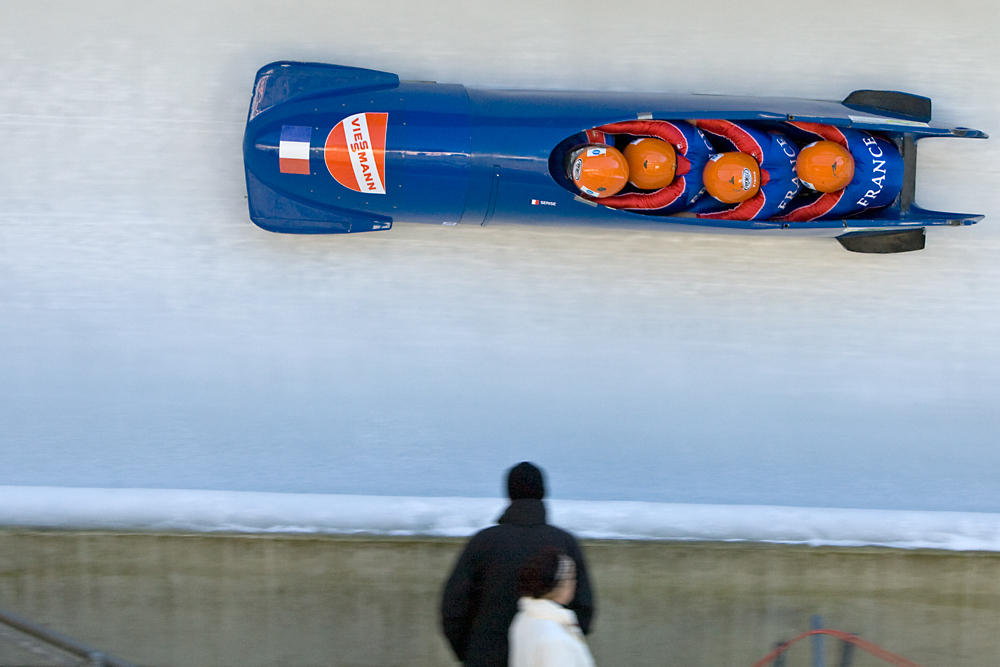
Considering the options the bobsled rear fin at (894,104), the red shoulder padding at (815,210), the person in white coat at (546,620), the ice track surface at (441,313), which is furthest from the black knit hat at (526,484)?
the bobsled rear fin at (894,104)

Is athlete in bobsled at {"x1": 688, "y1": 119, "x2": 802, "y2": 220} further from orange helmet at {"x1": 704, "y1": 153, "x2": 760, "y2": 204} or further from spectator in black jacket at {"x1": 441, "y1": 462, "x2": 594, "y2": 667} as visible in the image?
spectator in black jacket at {"x1": 441, "y1": 462, "x2": 594, "y2": 667}

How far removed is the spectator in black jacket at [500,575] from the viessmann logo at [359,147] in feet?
5.03

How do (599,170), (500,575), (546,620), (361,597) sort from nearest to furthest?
(546,620)
(500,575)
(361,597)
(599,170)

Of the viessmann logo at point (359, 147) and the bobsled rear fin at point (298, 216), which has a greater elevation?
the viessmann logo at point (359, 147)

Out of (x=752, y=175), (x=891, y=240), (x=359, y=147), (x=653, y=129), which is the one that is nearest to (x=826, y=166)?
(x=752, y=175)

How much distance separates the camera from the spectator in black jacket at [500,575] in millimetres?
1927

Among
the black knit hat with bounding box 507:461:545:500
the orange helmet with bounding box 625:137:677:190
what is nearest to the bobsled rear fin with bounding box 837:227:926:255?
the orange helmet with bounding box 625:137:677:190

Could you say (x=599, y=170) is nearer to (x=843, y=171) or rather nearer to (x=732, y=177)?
(x=732, y=177)

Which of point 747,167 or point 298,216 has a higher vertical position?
point 747,167

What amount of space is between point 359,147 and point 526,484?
1641 millimetres

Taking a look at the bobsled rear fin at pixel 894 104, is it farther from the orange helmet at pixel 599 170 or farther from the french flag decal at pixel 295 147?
the french flag decal at pixel 295 147

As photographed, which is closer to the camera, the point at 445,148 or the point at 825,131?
the point at 445,148

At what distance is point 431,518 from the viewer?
2.90 m

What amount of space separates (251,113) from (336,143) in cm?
40
